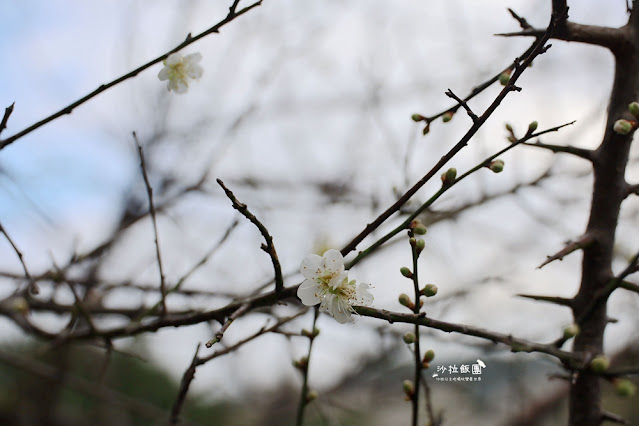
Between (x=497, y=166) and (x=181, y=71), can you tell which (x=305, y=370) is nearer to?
(x=497, y=166)

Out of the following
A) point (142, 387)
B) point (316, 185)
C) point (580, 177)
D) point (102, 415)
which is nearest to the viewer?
point (580, 177)

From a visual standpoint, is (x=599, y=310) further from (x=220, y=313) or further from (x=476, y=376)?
(x=220, y=313)

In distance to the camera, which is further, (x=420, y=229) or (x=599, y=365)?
(x=420, y=229)

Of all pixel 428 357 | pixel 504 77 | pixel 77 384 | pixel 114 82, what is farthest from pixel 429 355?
pixel 77 384

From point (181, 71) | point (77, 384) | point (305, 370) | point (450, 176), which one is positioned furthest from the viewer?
point (77, 384)

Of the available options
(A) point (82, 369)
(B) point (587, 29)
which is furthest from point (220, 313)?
(A) point (82, 369)
